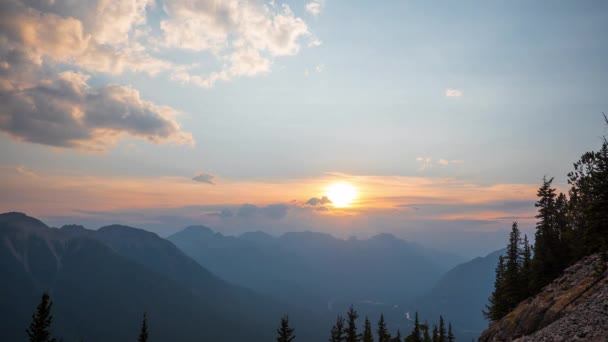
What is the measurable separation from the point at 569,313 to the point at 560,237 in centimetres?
3875

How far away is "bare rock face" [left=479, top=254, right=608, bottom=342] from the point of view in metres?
28.1

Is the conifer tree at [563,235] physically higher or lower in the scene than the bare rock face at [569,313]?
higher

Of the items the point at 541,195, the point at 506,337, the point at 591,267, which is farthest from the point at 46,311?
the point at 541,195

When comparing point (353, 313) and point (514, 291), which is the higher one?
point (514, 291)

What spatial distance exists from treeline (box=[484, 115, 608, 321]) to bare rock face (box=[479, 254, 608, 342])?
402 cm

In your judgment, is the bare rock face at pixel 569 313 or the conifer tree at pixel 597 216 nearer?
the bare rock face at pixel 569 313

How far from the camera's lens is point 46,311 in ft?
181

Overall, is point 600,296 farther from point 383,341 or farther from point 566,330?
point 383,341

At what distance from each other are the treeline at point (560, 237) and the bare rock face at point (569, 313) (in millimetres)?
4022

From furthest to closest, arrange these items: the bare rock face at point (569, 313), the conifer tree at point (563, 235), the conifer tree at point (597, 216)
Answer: the conifer tree at point (563, 235)
the conifer tree at point (597, 216)
the bare rock face at point (569, 313)

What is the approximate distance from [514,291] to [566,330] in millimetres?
39966

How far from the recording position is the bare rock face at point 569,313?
28.1m

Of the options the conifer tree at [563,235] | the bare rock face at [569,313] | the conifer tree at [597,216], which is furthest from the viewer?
the conifer tree at [563,235]

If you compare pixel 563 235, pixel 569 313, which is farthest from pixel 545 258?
pixel 569 313
